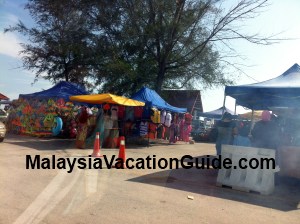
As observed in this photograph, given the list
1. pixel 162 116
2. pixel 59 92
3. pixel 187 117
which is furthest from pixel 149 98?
pixel 59 92

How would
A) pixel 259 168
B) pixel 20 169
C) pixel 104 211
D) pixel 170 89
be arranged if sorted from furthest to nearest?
pixel 170 89 → pixel 20 169 → pixel 259 168 → pixel 104 211

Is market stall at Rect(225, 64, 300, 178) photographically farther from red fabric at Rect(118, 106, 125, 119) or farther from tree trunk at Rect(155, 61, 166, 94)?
tree trunk at Rect(155, 61, 166, 94)

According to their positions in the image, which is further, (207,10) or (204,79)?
(204,79)

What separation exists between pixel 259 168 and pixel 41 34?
2274 centimetres

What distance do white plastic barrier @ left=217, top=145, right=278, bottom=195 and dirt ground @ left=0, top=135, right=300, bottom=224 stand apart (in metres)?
0.21

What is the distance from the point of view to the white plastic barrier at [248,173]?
7316 mm

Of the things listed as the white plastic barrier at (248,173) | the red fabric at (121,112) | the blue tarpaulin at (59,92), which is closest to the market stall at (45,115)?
the blue tarpaulin at (59,92)

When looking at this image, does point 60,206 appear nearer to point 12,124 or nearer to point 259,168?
point 259,168

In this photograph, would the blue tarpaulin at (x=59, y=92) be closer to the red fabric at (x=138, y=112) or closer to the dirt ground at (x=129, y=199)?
the red fabric at (x=138, y=112)

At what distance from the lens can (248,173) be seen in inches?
297

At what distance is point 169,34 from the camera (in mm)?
22672

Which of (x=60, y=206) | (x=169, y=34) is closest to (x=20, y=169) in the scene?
(x=60, y=206)

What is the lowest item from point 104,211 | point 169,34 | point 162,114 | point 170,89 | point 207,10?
point 104,211

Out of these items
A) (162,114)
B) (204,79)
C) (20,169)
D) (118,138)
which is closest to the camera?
(20,169)
